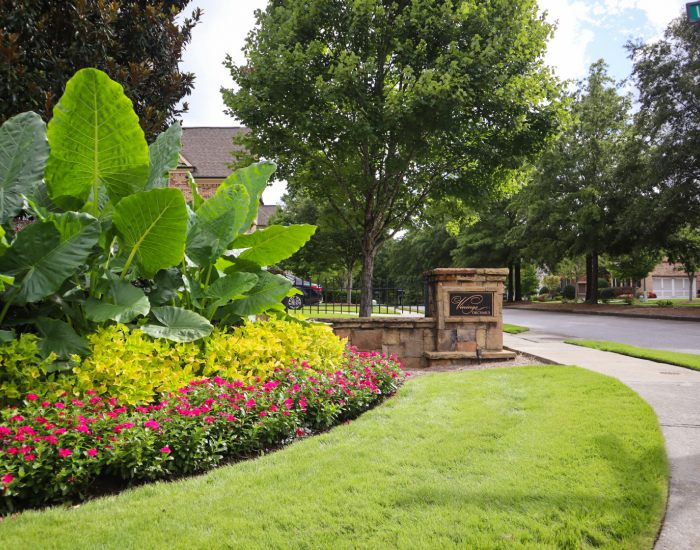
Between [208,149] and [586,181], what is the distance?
21.3 m

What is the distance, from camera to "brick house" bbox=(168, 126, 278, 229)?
1899 cm

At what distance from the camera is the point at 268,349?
14.7 feet

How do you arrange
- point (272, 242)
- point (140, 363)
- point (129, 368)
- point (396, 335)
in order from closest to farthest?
point (129, 368) < point (140, 363) < point (272, 242) < point (396, 335)

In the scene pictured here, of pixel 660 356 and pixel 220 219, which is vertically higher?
pixel 220 219

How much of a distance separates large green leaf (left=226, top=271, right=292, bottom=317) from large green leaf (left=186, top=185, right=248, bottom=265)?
534 mm

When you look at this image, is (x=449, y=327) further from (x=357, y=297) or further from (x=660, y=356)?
(x=357, y=297)

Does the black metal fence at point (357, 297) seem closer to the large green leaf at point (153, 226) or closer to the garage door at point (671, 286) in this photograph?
the large green leaf at point (153, 226)

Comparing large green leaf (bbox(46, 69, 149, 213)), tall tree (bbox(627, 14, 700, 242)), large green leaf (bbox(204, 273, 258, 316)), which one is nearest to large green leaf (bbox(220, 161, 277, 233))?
large green leaf (bbox(204, 273, 258, 316))

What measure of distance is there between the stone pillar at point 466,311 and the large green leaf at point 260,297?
12.1 feet

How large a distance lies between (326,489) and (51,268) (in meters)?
2.70

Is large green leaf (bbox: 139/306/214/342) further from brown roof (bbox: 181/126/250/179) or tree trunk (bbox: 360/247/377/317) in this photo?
brown roof (bbox: 181/126/250/179)

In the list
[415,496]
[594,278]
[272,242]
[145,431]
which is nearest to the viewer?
[415,496]

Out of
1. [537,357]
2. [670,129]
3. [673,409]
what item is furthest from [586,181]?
[673,409]

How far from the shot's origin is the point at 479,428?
12.2 feet
